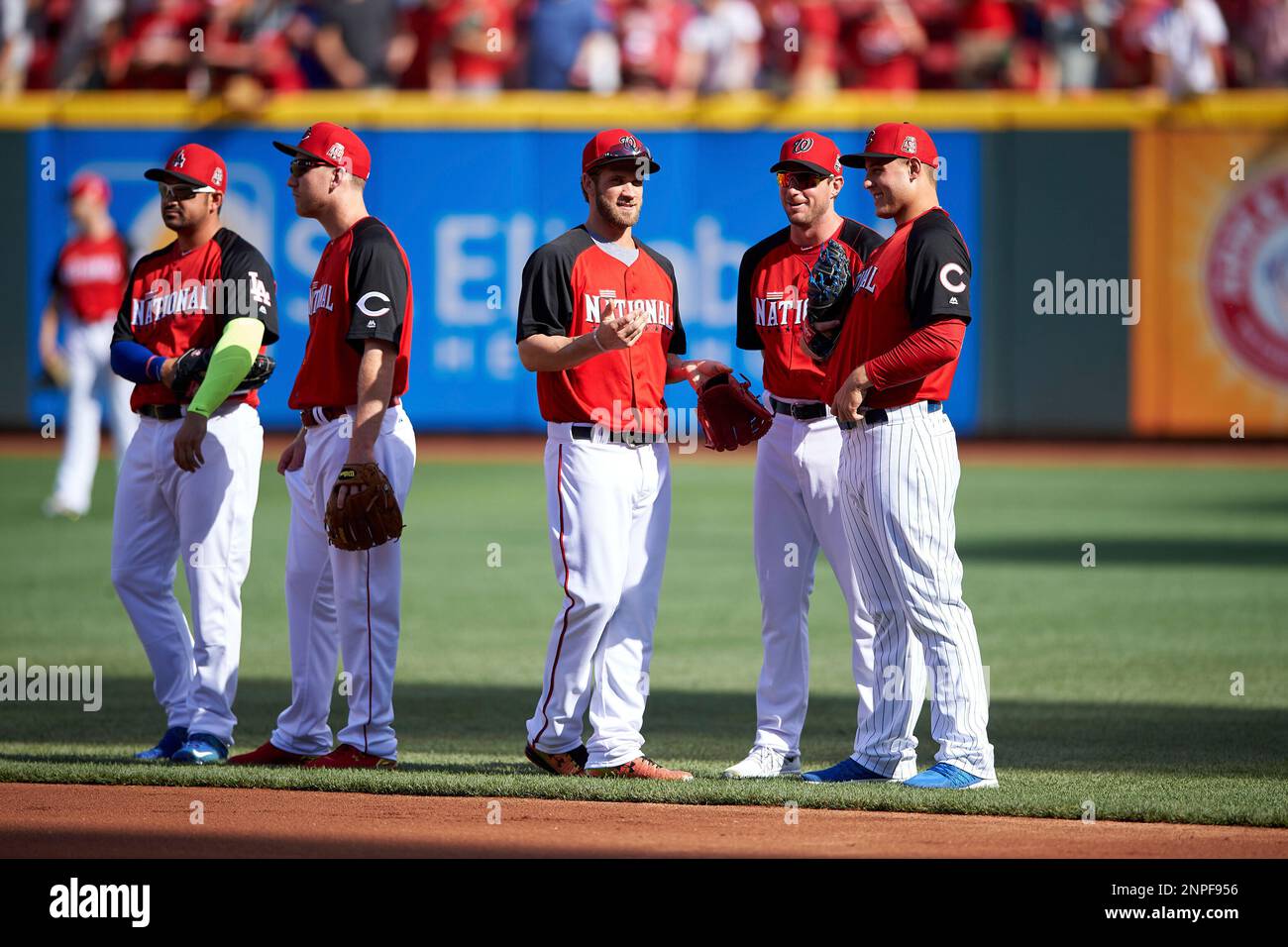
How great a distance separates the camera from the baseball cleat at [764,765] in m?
6.60

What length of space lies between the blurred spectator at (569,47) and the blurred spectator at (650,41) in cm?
22

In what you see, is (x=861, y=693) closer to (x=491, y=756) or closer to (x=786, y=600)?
(x=786, y=600)

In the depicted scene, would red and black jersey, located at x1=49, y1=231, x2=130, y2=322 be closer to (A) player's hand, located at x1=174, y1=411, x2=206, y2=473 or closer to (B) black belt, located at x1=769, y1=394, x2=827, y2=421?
(A) player's hand, located at x1=174, y1=411, x2=206, y2=473

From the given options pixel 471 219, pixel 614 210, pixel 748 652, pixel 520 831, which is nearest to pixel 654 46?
pixel 471 219

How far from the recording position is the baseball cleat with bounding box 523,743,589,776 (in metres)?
6.55

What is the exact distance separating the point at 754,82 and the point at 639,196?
1377 cm

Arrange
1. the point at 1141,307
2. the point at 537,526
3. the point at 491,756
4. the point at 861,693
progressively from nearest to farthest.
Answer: the point at 861,693 < the point at 491,756 < the point at 537,526 < the point at 1141,307

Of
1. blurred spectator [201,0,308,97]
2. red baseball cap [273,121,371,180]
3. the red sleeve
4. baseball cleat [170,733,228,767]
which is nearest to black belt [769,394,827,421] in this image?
the red sleeve

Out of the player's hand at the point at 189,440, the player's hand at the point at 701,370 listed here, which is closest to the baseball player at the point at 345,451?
the player's hand at the point at 189,440

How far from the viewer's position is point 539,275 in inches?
253

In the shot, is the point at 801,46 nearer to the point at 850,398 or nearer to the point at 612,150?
the point at 612,150

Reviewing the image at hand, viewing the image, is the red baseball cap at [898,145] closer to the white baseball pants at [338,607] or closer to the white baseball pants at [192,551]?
the white baseball pants at [338,607]

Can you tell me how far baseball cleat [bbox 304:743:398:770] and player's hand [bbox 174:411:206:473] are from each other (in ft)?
3.72

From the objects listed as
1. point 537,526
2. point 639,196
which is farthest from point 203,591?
point 537,526
